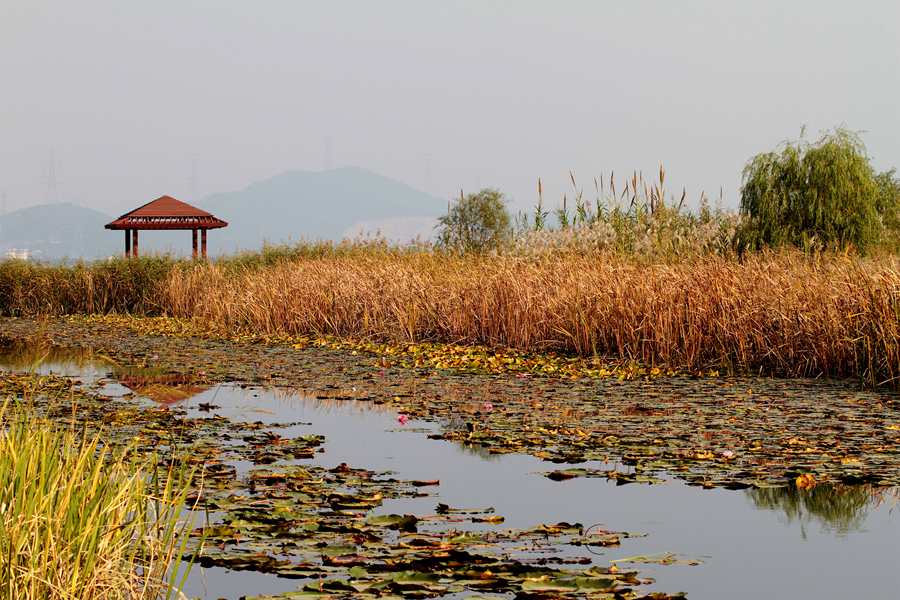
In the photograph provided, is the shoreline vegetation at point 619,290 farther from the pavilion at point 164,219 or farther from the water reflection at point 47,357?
the pavilion at point 164,219

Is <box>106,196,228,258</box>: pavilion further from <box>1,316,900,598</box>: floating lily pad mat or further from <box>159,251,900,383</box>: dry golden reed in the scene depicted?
<box>1,316,900,598</box>: floating lily pad mat

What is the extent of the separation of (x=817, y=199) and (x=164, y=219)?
75.4ft

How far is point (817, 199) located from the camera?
51.2 feet

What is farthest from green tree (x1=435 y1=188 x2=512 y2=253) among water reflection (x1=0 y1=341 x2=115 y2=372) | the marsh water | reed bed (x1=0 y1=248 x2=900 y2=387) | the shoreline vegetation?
the marsh water

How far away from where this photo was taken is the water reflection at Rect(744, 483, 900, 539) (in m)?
4.16

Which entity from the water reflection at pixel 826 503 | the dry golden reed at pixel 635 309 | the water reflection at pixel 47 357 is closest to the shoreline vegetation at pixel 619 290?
the dry golden reed at pixel 635 309

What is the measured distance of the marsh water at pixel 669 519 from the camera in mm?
3297

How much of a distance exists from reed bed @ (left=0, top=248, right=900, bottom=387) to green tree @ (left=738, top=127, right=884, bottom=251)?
2.16m

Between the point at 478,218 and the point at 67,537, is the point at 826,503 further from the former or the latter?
the point at 478,218

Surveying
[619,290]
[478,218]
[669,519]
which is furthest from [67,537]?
[478,218]

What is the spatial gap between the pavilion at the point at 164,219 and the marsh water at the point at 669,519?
24517 mm

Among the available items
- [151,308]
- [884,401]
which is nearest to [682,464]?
[884,401]

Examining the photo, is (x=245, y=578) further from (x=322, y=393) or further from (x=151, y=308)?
(x=151, y=308)

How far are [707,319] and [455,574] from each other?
7522 millimetres
